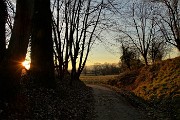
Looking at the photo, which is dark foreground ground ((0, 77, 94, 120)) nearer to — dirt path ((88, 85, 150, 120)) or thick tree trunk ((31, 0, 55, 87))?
dirt path ((88, 85, 150, 120))

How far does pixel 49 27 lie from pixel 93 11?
1347 cm

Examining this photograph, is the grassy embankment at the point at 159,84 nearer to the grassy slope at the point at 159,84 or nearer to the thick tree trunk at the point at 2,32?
the grassy slope at the point at 159,84

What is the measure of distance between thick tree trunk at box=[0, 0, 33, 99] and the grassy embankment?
413 inches

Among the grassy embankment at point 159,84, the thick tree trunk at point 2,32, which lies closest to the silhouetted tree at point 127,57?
the grassy embankment at point 159,84

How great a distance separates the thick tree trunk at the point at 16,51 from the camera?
995 cm

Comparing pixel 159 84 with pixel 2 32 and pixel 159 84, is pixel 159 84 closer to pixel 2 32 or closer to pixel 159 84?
pixel 159 84

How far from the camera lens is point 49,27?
1580 centimetres

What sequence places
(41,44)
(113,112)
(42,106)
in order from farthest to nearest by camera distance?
(113,112)
(41,44)
(42,106)

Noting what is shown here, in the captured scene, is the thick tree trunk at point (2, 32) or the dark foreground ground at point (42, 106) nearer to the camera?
the dark foreground ground at point (42, 106)

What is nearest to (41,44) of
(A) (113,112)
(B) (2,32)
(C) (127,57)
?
(B) (2,32)

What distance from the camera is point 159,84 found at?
29.2 m

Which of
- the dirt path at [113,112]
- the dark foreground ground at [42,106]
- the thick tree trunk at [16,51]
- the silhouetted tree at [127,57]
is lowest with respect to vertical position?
the dirt path at [113,112]

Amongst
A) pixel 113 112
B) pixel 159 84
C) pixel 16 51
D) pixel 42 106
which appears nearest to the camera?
pixel 16 51

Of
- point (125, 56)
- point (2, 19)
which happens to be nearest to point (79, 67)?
point (2, 19)
